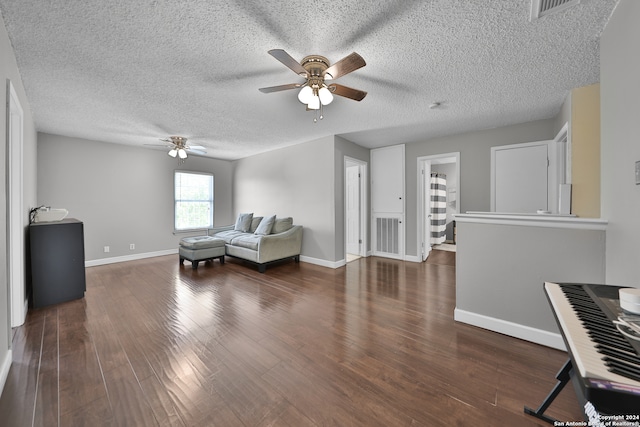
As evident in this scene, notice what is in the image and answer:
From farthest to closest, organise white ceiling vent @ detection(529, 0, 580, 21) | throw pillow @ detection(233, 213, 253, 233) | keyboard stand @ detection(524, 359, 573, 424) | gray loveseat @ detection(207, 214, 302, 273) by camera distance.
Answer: throw pillow @ detection(233, 213, 253, 233) → gray loveseat @ detection(207, 214, 302, 273) → white ceiling vent @ detection(529, 0, 580, 21) → keyboard stand @ detection(524, 359, 573, 424)

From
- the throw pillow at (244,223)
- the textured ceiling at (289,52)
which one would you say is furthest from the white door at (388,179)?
the throw pillow at (244,223)

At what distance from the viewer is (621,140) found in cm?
150

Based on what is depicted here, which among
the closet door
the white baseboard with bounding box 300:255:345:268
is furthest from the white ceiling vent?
the white baseboard with bounding box 300:255:345:268

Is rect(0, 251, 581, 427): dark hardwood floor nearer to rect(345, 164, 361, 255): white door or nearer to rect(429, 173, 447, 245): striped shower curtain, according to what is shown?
rect(345, 164, 361, 255): white door

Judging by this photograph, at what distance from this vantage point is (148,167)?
544 cm

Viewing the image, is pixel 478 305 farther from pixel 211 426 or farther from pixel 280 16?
pixel 280 16

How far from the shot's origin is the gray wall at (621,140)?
135 centimetres

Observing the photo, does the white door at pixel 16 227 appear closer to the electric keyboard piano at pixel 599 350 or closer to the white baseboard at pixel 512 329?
the electric keyboard piano at pixel 599 350

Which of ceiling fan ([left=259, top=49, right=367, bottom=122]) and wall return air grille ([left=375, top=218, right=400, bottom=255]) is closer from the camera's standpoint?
ceiling fan ([left=259, top=49, right=367, bottom=122])

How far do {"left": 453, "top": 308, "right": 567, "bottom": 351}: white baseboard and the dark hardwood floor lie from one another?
7 cm

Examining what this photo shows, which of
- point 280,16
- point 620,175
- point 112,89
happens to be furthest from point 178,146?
point 620,175

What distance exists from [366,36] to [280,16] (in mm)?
645

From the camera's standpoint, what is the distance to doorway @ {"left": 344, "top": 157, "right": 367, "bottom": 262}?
5.37m

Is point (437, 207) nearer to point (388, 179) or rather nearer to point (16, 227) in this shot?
point (388, 179)
